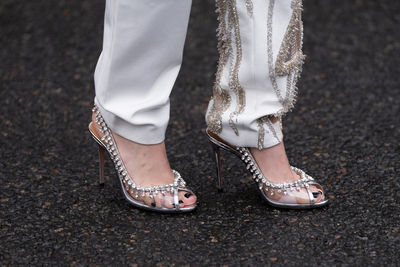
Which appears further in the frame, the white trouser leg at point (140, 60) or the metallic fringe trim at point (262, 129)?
the metallic fringe trim at point (262, 129)

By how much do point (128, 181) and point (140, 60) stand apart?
1.07ft

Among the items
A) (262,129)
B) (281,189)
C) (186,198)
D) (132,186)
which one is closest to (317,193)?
(281,189)

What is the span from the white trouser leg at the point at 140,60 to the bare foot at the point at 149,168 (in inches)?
2.0

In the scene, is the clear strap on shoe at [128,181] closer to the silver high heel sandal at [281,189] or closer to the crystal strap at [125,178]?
the crystal strap at [125,178]

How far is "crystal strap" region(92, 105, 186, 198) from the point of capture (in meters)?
1.76

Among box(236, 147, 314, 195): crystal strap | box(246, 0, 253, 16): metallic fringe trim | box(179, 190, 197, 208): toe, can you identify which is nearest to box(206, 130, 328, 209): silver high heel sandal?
box(236, 147, 314, 195): crystal strap

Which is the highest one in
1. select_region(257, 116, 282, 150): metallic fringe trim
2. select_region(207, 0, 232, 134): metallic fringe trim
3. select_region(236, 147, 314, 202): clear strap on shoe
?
select_region(207, 0, 232, 134): metallic fringe trim

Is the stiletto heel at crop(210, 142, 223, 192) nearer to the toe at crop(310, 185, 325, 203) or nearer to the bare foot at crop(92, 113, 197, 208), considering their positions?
the bare foot at crop(92, 113, 197, 208)

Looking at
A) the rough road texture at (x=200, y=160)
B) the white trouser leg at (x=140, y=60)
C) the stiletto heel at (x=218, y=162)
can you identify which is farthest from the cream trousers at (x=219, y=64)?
the rough road texture at (x=200, y=160)

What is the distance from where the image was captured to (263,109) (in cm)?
169

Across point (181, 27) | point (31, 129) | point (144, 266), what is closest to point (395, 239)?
point (144, 266)

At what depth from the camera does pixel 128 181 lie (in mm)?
1777

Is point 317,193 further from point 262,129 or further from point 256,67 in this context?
point 256,67

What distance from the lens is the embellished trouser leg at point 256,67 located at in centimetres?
163
